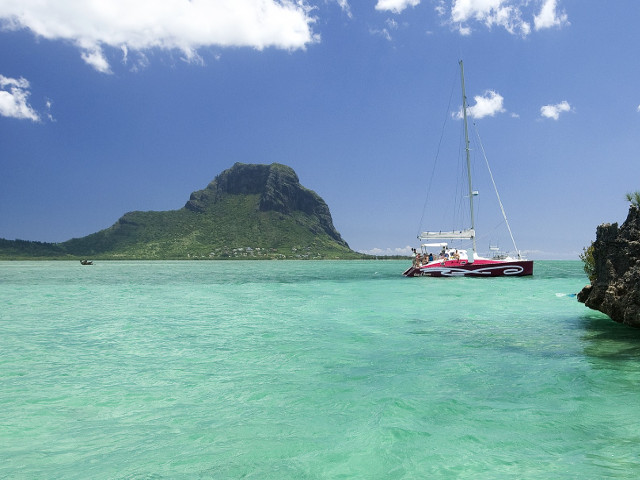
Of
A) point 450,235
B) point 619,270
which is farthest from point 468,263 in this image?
point 619,270

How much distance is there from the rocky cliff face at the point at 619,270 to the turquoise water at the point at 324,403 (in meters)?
0.89

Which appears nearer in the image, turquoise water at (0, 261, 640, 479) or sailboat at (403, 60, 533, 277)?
turquoise water at (0, 261, 640, 479)

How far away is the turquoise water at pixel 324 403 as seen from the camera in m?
5.48

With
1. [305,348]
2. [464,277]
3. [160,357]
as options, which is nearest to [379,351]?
[305,348]

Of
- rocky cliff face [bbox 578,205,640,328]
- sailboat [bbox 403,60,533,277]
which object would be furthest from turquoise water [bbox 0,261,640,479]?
sailboat [bbox 403,60,533,277]

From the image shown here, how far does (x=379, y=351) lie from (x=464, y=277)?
46.4 meters

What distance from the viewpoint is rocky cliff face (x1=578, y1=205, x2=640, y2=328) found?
45.7 feet

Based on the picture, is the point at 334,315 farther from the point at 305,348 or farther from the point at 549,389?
the point at 549,389

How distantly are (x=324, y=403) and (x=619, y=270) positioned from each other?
12.8 metres

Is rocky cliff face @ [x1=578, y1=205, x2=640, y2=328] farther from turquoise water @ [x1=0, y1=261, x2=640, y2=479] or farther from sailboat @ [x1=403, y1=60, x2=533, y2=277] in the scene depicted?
sailboat @ [x1=403, y1=60, x2=533, y2=277]

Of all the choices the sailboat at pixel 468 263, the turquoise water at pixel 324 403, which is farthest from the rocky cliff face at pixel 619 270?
the sailboat at pixel 468 263

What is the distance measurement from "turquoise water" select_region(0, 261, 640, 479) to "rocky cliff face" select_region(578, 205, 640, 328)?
893 mm

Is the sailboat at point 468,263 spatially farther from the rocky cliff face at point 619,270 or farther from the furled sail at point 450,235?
the rocky cliff face at point 619,270

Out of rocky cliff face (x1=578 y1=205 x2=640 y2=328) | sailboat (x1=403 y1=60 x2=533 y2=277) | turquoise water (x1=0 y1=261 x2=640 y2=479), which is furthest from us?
sailboat (x1=403 y1=60 x2=533 y2=277)
